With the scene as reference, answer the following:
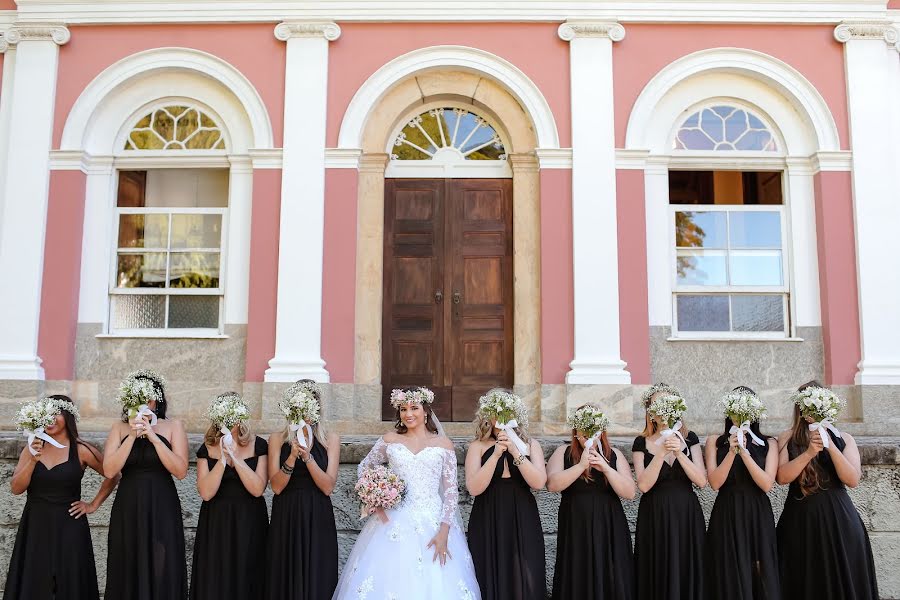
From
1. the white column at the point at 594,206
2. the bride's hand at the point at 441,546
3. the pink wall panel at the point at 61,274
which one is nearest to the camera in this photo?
the bride's hand at the point at 441,546

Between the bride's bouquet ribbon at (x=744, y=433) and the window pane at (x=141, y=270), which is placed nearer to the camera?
the bride's bouquet ribbon at (x=744, y=433)

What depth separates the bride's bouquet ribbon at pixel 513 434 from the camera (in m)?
5.04

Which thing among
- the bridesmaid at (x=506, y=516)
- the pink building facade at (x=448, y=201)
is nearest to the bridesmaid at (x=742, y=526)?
the bridesmaid at (x=506, y=516)

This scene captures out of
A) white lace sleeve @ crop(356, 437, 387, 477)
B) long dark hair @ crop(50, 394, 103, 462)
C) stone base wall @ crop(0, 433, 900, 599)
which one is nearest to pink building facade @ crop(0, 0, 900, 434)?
stone base wall @ crop(0, 433, 900, 599)

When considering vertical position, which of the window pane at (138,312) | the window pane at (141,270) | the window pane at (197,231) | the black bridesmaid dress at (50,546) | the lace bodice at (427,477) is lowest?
the black bridesmaid dress at (50,546)

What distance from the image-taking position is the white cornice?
937 cm

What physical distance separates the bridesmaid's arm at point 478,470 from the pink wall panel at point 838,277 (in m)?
5.51

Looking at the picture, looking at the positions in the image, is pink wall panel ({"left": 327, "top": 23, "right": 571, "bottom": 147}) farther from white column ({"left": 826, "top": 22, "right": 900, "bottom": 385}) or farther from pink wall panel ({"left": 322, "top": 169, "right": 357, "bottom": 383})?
white column ({"left": 826, "top": 22, "right": 900, "bottom": 385})

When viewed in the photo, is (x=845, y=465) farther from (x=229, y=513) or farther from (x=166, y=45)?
(x=166, y=45)

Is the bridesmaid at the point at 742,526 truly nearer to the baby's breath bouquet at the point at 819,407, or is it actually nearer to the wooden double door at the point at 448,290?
the baby's breath bouquet at the point at 819,407

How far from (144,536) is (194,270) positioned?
16.2 ft

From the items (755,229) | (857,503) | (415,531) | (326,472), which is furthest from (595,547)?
(755,229)

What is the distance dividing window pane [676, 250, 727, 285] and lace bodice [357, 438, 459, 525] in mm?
5128

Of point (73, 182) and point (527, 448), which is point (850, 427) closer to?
point (527, 448)
